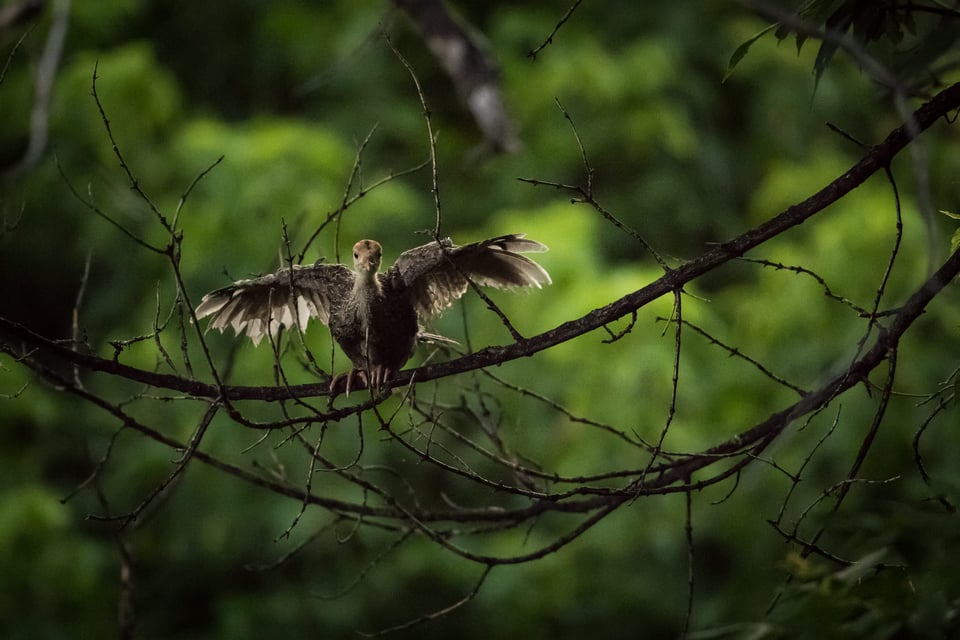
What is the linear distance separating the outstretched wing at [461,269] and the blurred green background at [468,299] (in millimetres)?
1561

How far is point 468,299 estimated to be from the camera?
6188mm

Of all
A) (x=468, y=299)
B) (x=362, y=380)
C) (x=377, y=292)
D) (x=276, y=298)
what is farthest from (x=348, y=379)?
(x=468, y=299)

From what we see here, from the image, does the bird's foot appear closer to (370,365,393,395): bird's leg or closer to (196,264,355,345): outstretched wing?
(370,365,393,395): bird's leg

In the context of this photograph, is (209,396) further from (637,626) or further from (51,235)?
(51,235)

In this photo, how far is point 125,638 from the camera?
2844 mm

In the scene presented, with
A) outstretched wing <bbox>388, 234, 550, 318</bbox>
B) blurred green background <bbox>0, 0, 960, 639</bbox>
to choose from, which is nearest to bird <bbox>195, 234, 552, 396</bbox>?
outstretched wing <bbox>388, 234, 550, 318</bbox>

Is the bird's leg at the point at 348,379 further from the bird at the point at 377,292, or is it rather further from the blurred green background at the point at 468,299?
the blurred green background at the point at 468,299

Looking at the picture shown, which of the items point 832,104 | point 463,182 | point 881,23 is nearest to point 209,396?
point 881,23

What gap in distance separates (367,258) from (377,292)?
0.10 meters

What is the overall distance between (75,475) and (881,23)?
268 inches

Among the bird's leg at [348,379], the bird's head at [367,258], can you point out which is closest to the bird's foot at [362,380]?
the bird's leg at [348,379]

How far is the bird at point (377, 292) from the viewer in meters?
2.72

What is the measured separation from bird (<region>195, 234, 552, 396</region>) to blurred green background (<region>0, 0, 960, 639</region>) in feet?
5.20

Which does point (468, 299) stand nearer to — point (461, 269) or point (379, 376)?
point (461, 269)
